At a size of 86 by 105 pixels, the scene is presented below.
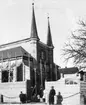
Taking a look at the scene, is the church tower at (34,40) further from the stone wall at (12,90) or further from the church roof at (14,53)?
the stone wall at (12,90)

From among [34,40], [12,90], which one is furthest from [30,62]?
[12,90]

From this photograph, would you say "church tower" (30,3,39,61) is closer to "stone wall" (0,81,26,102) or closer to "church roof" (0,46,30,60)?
"church roof" (0,46,30,60)

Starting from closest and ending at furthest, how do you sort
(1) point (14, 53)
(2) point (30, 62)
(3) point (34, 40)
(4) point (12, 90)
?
(4) point (12, 90), (2) point (30, 62), (3) point (34, 40), (1) point (14, 53)

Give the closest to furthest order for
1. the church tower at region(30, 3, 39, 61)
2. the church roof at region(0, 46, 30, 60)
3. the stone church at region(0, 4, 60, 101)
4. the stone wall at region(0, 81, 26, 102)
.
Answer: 1. the stone wall at region(0, 81, 26, 102)
2. the stone church at region(0, 4, 60, 101)
3. the church roof at region(0, 46, 30, 60)
4. the church tower at region(30, 3, 39, 61)

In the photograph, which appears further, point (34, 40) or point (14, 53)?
point (14, 53)

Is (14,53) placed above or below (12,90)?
above

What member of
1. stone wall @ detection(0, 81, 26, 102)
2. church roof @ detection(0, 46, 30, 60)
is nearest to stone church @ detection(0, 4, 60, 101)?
church roof @ detection(0, 46, 30, 60)

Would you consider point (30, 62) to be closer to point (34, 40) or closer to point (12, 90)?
point (34, 40)

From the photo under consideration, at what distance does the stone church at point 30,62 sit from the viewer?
126 ft

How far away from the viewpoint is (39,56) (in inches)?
1704

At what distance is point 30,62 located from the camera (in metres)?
41.2

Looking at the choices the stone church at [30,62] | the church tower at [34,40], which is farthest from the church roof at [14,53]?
the church tower at [34,40]

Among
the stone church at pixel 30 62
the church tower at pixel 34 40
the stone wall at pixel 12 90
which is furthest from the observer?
the church tower at pixel 34 40

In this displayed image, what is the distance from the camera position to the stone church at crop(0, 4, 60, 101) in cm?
3847
